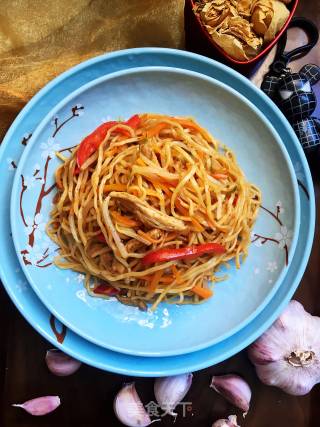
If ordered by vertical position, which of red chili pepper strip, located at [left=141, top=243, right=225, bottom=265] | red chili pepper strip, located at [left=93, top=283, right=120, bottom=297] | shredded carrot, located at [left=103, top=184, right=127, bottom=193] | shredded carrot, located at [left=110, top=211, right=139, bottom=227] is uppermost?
shredded carrot, located at [left=103, top=184, right=127, bottom=193]

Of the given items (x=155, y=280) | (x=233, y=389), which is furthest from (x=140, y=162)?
(x=233, y=389)

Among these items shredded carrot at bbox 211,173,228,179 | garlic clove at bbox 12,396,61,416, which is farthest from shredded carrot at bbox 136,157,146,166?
garlic clove at bbox 12,396,61,416

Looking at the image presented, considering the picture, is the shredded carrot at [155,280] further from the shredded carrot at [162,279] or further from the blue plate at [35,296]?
the blue plate at [35,296]

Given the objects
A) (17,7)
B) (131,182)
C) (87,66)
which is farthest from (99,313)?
(17,7)

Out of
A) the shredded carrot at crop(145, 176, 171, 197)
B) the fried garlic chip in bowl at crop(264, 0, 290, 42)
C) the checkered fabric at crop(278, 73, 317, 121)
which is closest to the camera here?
the shredded carrot at crop(145, 176, 171, 197)

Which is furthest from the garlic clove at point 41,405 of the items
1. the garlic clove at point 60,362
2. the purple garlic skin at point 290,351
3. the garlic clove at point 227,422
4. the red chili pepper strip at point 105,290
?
the purple garlic skin at point 290,351

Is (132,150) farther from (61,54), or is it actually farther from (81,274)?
(61,54)

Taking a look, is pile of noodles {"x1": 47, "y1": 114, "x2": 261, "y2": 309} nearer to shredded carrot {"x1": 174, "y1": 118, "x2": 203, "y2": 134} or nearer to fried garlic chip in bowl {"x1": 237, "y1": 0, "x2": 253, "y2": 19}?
shredded carrot {"x1": 174, "y1": 118, "x2": 203, "y2": 134}
